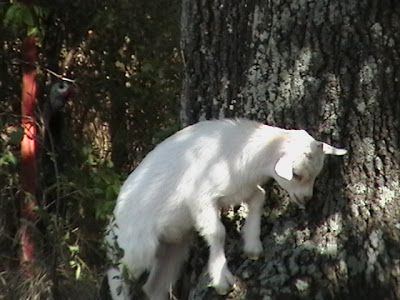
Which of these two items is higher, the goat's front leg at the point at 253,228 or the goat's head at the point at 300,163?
the goat's head at the point at 300,163

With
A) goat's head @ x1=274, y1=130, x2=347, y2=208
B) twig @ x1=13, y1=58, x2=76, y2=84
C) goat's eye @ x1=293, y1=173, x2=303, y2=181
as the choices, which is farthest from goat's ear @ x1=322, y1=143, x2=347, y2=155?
twig @ x1=13, y1=58, x2=76, y2=84

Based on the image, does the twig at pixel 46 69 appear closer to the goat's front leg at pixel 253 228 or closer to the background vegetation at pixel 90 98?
the background vegetation at pixel 90 98

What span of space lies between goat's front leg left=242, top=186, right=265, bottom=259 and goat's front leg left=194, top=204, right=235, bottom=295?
15cm

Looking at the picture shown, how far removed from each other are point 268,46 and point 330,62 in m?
0.30

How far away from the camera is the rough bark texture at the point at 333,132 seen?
438 centimetres

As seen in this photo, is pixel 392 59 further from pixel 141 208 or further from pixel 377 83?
pixel 141 208

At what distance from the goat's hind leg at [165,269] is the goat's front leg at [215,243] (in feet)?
0.95

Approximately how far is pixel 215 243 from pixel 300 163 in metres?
0.53

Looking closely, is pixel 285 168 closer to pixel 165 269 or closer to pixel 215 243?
pixel 215 243

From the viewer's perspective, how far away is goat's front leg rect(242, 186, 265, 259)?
4383mm

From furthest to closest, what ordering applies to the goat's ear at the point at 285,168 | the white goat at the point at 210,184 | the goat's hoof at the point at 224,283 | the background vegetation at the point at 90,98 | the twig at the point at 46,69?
1. the twig at the point at 46,69
2. the background vegetation at the point at 90,98
3. the goat's hoof at the point at 224,283
4. the white goat at the point at 210,184
5. the goat's ear at the point at 285,168

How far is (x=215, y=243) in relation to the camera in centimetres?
424

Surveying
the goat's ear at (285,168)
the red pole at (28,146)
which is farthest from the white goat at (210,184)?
the red pole at (28,146)

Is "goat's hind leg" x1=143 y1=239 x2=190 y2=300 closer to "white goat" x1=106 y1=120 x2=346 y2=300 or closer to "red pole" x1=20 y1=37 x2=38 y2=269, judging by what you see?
"white goat" x1=106 y1=120 x2=346 y2=300
